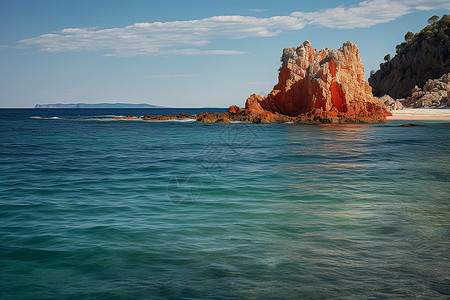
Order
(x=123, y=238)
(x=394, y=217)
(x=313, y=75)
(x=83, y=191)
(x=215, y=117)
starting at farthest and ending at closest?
(x=215, y=117) < (x=313, y=75) < (x=83, y=191) < (x=394, y=217) < (x=123, y=238)

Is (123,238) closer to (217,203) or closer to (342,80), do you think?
(217,203)

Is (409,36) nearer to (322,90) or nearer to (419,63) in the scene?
(419,63)

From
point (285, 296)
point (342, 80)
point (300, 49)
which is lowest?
point (285, 296)

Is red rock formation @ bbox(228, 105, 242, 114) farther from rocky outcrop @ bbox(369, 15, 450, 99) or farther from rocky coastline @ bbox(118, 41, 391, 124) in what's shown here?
rocky outcrop @ bbox(369, 15, 450, 99)

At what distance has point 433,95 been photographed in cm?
7800

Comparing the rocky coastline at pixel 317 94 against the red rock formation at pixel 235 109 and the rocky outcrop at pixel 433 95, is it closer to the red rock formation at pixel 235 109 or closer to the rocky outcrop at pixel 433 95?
the red rock formation at pixel 235 109

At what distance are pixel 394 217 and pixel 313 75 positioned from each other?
4486 centimetres

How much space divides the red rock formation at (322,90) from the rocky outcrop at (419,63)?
56697 millimetres

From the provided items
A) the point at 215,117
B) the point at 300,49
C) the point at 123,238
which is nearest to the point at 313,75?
the point at 300,49

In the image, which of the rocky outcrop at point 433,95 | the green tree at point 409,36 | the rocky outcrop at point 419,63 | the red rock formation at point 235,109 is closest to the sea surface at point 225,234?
the red rock formation at point 235,109

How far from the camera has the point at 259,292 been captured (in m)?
5.36

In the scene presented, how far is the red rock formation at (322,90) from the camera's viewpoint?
166 feet

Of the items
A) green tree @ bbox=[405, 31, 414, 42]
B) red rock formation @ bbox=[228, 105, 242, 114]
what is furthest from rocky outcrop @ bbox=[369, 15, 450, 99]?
red rock formation @ bbox=[228, 105, 242, 114]

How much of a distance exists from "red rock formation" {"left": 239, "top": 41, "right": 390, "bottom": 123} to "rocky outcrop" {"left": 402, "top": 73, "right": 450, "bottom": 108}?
94.1 feet
